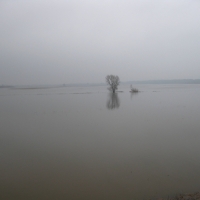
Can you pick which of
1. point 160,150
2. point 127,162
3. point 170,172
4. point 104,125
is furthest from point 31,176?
point 104,125

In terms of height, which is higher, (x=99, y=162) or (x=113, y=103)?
(x=113, y=103)

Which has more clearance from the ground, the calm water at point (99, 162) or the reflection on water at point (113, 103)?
the reflection on water at point (113, 103)

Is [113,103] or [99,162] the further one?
[113,103]

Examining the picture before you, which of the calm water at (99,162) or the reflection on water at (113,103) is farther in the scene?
the reflection on water at (113,103)

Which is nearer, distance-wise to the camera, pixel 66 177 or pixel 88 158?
pixel 66 177

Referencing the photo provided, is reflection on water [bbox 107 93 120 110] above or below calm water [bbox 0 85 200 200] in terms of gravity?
above

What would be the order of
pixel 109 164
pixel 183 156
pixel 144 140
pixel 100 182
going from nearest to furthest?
pixel 100 182
pixel 109 164
pixel 183 156
pixel 144 140

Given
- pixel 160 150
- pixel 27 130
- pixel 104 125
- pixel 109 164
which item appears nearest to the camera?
pixel 109 164

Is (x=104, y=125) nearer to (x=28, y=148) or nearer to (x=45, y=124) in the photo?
(x=45, y=124)

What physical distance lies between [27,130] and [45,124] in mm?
1682

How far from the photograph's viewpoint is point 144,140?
31.2 ft

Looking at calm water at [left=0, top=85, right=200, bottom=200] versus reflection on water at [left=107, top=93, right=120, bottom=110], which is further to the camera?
reflection on water at [left=107, top=93, right=120, bottom=110]

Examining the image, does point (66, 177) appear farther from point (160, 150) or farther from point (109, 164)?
point (160, 150)

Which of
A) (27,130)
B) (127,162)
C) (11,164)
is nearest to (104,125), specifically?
(27,130)
